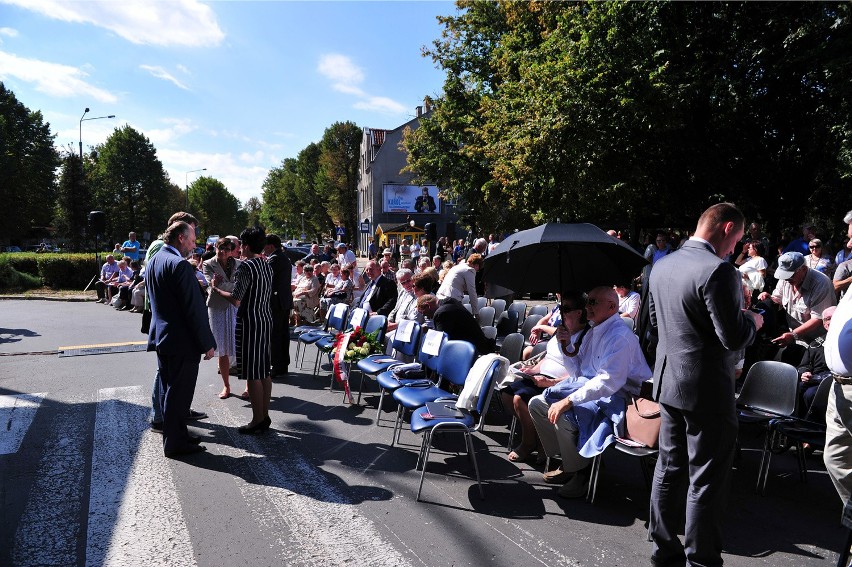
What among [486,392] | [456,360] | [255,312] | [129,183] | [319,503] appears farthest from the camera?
[129,183]

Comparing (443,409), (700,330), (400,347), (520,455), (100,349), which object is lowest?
(100,349)

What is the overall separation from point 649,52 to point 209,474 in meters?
16.1

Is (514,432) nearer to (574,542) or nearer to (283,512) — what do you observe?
(574,542)

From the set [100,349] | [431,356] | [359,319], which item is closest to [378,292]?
[359,319]

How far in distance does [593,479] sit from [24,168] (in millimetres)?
61287

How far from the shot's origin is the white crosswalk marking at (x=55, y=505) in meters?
3.34

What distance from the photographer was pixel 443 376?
220 inches

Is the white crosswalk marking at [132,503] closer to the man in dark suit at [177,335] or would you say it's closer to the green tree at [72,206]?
the man in dark suit at [177,335]

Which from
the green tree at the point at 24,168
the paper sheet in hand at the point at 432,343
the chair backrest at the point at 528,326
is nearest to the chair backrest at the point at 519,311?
the chair backrest at the point at 528,326

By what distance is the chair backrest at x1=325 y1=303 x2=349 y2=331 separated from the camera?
8326 millimetres

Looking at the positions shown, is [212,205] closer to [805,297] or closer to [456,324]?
[456,324]

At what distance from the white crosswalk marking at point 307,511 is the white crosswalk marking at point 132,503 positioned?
20.6 inches

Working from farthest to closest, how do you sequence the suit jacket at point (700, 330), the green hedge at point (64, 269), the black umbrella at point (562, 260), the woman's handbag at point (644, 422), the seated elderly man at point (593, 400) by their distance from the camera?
the green hedge at point (64, 269) < the black umbrella at point (562, 260) < the seated elderly man at point (593, 400) < the woman's handbag at point (644, 422) < the suit jacket at point (700, 330)

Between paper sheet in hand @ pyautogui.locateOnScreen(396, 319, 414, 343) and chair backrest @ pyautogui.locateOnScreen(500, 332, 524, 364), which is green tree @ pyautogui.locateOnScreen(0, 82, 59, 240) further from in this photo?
chair backrest @ pyautogui.locateOnScreen(500, 332, 524, 364)
